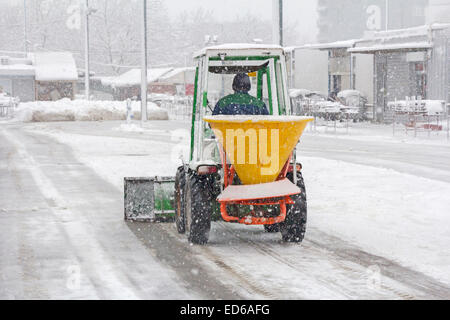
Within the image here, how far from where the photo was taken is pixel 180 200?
950 cm

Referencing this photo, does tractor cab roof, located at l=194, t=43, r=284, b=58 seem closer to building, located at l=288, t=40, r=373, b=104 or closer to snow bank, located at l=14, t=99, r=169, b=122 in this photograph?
Result: building, located at l=288, t=40, r=373, b=104

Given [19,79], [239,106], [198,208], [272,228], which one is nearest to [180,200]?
[198,208]

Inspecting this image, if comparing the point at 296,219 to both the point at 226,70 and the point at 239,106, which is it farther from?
the point at 226,70

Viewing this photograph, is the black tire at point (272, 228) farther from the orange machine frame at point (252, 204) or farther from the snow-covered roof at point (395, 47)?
the snow-covered roof at point (395, 47)

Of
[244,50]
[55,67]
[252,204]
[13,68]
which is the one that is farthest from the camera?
[55,67]

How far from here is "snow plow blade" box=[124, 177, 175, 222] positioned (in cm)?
1022

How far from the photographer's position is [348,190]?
13.4m

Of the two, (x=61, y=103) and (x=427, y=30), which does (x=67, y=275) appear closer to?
(x=427, y=30)

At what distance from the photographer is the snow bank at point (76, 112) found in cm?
4150

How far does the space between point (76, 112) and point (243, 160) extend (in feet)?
116

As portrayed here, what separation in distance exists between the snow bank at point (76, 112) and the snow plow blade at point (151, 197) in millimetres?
32143

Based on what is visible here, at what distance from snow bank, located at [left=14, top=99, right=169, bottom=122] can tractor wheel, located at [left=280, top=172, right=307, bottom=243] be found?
3410cm
